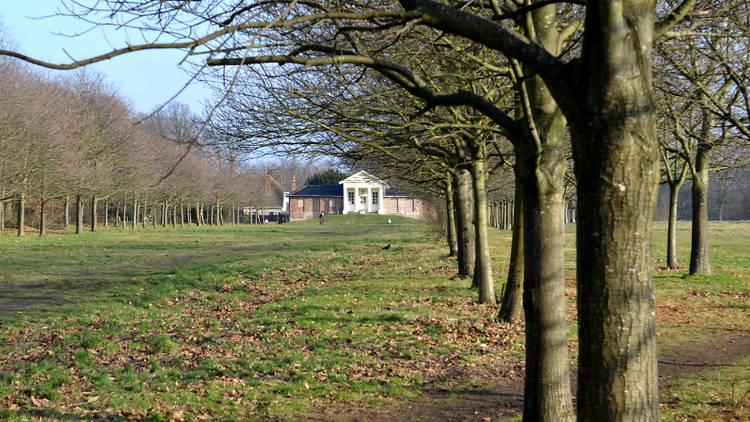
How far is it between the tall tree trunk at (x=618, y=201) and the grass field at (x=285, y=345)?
3.15 metres

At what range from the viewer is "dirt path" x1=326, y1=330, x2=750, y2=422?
6.34 meters

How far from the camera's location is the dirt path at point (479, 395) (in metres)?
6.34

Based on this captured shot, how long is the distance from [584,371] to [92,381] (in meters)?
6.38

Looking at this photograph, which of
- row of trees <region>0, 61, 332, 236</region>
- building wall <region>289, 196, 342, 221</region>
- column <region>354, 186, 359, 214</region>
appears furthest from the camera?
building wall <region>289, 196, 342, 221</region>

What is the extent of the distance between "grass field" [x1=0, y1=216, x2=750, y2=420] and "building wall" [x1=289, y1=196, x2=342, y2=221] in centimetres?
8142

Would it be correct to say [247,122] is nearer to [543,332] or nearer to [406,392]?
[406,392]

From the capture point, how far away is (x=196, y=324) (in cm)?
1144

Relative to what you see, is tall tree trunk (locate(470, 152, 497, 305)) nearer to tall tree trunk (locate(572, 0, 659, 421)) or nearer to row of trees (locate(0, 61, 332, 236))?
row of trees (locate(0, 61, 332, 236))

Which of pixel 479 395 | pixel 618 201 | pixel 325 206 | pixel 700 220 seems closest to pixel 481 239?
pixel 479 395

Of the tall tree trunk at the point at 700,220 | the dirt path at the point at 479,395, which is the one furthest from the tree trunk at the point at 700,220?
the dirt path at the point at 479,395

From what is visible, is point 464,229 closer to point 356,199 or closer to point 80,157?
point 80,157

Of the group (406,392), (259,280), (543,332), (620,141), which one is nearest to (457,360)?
(406,392)

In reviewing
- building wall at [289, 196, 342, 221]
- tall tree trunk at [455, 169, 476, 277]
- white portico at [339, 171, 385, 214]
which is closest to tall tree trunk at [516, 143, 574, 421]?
tall tree trunk at [455, 169, 476, 277]

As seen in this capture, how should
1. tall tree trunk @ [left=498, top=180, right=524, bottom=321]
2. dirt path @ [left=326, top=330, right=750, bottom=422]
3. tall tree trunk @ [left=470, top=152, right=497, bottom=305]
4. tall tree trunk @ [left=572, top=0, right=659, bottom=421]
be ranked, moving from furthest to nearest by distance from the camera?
tall tree trunk @ [left=470, top=152, right=497, bottom=305], tall tree trunk @ [left=498, top=180, right=524, bottom=321], dirt path @ [left=326, top=330, right=750, bottom=422], tall tree trunk @ [left=572, top=0, right=659, bottom=421]
